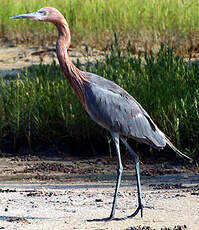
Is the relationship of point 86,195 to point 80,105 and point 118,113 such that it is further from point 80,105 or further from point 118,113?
point 80,105

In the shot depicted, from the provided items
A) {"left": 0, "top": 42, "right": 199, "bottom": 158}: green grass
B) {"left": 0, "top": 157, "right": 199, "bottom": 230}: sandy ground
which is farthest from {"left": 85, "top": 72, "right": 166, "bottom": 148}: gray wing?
{"left": 0, "top": 42, "right": 199, "bottom": 158}: green grass

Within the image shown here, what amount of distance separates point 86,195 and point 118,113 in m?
0.89

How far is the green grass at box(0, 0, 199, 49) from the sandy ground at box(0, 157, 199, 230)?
5.09m

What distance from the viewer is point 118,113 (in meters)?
5.75

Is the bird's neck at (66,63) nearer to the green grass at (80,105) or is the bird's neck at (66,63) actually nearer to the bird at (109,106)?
the bird at (109,106)

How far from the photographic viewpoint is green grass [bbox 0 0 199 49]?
1256 centimetres

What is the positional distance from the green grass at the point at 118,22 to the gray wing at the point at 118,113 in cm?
656

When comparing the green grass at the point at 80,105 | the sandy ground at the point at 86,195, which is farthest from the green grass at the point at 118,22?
the sandy ground at the point at 86,195

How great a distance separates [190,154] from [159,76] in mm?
1271

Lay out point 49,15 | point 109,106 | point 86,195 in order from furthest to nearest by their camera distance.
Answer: point 86,195, point 49,15, point 109,106

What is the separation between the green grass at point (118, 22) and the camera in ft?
41.2

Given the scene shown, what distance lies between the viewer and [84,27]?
1342cm

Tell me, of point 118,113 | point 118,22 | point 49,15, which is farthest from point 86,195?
point 118,22

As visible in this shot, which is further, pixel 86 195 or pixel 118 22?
pixel 118 22
